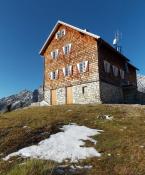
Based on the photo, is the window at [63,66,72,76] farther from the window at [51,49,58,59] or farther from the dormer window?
the dormer window

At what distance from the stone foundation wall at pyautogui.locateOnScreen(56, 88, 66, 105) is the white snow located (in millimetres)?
20559

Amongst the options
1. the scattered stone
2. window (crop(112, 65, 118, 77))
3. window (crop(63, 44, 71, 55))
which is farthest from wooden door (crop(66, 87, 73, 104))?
the scattered stone

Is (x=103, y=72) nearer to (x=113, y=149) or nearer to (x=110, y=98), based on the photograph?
(x=110, y=98)

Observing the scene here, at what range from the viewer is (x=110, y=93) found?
33.9 metres

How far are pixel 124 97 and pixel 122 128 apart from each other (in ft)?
71.1

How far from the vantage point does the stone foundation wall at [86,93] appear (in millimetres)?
31750

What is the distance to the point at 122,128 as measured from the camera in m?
16.6

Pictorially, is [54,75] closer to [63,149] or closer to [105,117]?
[105,117]

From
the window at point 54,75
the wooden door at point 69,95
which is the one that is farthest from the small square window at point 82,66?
the window at point 54,75

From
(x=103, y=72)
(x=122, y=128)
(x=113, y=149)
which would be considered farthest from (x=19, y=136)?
(x=103, y=72)

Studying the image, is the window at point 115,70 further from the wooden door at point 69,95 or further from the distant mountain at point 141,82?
the distant mountain at point 141,82

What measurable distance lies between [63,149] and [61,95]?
78.8ft

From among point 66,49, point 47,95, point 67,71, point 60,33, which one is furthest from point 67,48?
point 47,95

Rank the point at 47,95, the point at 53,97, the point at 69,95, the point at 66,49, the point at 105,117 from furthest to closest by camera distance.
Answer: the point at 47,95 < the point at 53,97 < the point at 66,49 < the point at 69,95 < the point at 105,117
